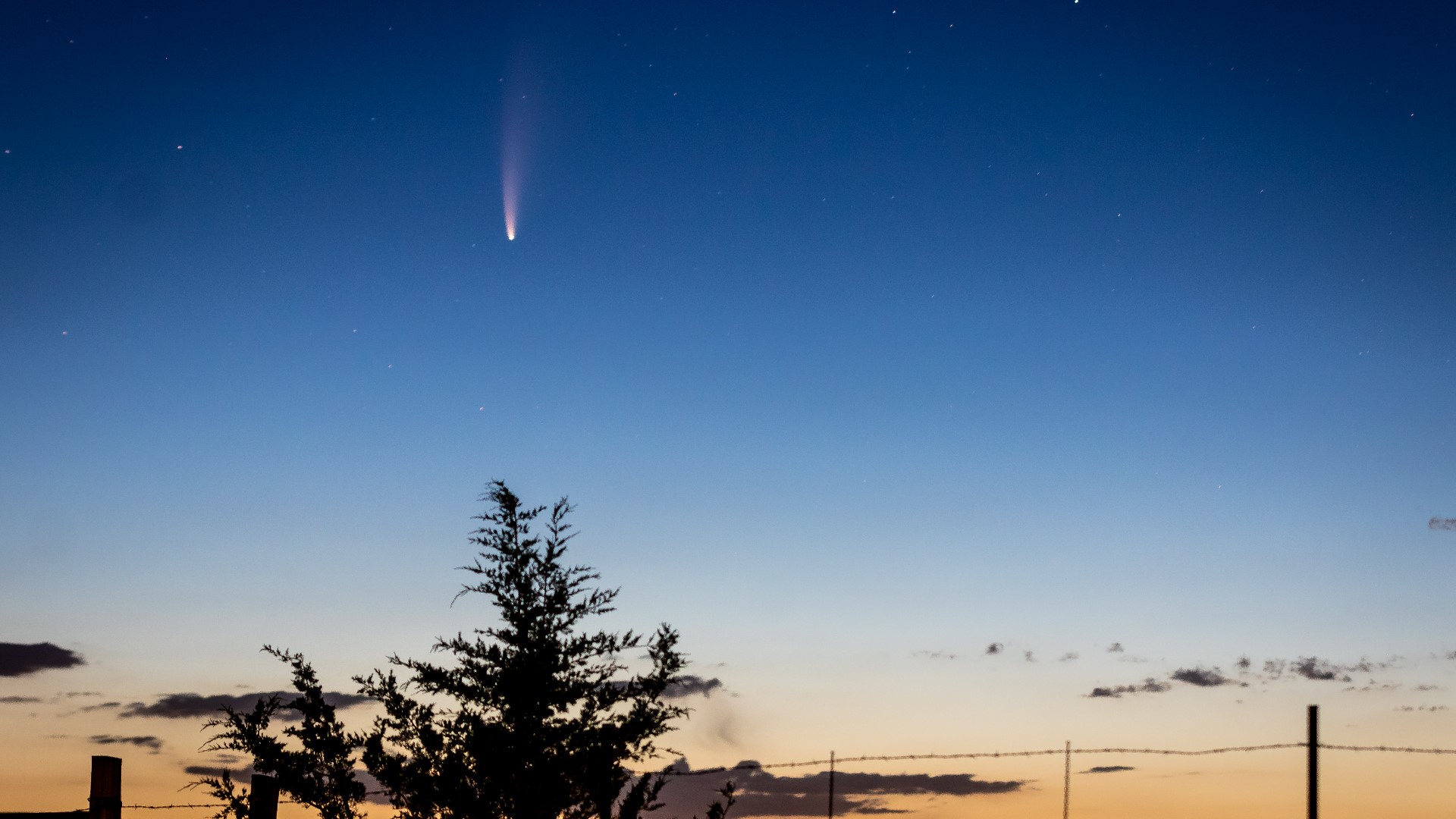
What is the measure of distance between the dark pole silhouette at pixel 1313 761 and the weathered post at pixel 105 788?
13694 millimetres

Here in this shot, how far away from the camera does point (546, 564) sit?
20.5m

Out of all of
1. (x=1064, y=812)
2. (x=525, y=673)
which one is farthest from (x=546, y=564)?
(x=1064, y=812)

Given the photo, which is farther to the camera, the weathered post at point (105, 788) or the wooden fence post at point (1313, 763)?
the wooden fence post at point (1313, 763)

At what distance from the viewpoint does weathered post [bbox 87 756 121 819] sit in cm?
1181

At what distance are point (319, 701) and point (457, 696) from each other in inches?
101

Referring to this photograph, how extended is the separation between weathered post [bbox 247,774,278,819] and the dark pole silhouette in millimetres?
12344

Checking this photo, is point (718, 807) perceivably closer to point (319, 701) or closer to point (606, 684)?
point (606, 684)

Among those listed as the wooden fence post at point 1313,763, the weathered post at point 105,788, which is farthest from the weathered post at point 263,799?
the wooden fence post at point 1313,763

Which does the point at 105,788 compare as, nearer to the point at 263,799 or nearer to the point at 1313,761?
the point at 263,799

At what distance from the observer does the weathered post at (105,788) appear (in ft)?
38.8

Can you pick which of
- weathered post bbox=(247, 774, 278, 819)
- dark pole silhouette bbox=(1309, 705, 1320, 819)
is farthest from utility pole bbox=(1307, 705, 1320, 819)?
weathered post bbox=(247, 774, 278, 819)

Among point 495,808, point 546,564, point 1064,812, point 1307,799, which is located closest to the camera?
point 1307,799

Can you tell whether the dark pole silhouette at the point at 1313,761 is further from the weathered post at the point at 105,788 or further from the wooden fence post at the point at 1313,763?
the weathered post at the point at 105,788

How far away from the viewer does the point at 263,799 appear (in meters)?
13.1
